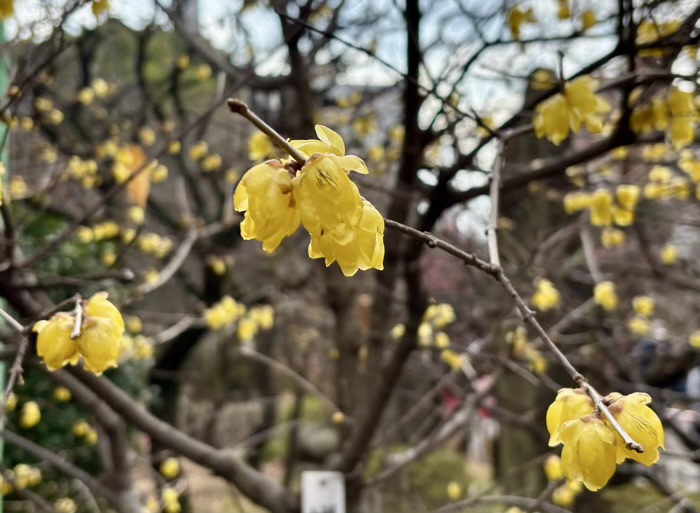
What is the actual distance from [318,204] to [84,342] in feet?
1.75

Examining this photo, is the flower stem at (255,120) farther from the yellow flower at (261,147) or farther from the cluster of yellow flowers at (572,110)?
the yellow flower at (261,147)

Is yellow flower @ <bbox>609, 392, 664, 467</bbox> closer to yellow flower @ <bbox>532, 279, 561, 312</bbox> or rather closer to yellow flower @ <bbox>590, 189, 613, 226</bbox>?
yellow flower @ <bbox>590, 189, 613, 226</bbox>

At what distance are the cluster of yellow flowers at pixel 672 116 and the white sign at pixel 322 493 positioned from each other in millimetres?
1512

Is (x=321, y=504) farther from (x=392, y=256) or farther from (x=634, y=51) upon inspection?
(x=634, y=51)

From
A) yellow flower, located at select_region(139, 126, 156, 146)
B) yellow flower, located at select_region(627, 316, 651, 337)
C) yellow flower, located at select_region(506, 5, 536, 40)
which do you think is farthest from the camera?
yellow flower, located at select_region(139, 126, 156, 146)

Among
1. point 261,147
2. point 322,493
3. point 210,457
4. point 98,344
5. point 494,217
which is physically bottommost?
point 322,493

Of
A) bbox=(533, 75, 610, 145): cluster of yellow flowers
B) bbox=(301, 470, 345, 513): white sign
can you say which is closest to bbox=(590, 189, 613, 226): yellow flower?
bbox=(533, 75, 610, 145): cluster of yellow flowers

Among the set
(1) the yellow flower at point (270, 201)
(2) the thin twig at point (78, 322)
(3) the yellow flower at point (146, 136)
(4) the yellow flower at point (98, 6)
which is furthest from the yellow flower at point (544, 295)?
(3) the yellow flower at point (146, 136)

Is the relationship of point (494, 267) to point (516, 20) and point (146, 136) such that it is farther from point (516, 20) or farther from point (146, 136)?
point (146, 136)

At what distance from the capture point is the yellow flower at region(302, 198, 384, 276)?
0.74 metres

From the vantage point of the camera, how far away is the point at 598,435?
76cm

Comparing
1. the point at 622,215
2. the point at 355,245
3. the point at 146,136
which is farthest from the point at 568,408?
the point at 146,136

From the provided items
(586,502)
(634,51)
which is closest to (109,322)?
(634,51)

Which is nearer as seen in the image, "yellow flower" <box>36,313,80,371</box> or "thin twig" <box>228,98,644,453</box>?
"thin twig" <box>228,98,644,453</box>
